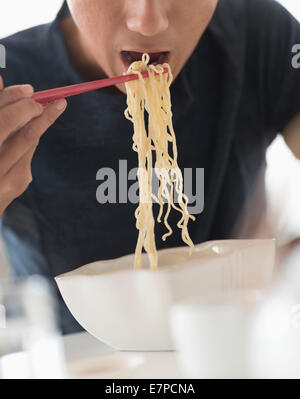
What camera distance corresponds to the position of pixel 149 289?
62 centimetres

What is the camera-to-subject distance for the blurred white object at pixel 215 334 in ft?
1.49

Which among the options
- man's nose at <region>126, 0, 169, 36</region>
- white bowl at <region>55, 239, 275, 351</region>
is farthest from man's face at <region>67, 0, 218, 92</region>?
white bowl at <region>55, 239, 275, 351</region>

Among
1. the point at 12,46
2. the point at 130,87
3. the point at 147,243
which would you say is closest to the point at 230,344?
the point at 147,243

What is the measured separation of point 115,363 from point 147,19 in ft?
1.71

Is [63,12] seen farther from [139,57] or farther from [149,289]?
[149,289]

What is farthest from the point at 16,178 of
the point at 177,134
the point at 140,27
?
the point at 177,134

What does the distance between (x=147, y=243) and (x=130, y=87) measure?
11.3 inches

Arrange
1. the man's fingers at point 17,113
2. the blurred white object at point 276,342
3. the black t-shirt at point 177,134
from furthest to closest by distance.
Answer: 1. the black t-shirt at point 177,134
2. the man's fingers at point 17,113
3. the blurred white object at point 276,342

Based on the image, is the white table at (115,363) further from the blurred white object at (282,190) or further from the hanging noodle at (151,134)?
the blurred white object at (282,190)

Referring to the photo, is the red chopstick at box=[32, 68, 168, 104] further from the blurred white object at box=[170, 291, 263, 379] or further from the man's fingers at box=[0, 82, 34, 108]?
the blurred white object at box=[170, 291, 263, 379]

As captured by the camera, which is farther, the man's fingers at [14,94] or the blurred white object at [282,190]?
the blurred white object at [282,190]

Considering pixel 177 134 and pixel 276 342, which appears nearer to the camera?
pixel 276 342

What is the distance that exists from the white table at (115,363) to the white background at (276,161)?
772 millimetres

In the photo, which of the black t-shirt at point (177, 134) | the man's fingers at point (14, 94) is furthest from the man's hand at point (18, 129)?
the black t-shirt at point (177, 134)
